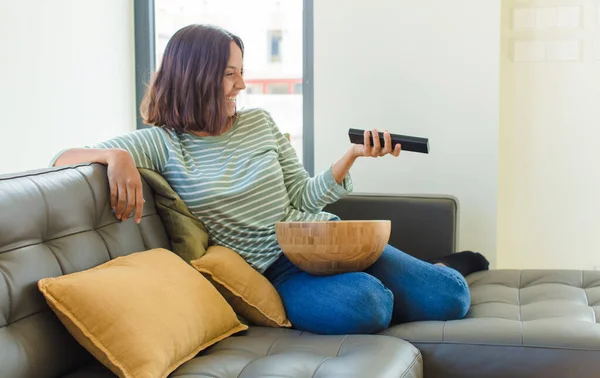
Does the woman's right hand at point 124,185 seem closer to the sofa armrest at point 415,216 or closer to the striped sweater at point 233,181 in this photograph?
the striped sweater at point 233,181

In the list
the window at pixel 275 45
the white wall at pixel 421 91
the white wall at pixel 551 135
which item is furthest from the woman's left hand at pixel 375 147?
the window at pixel 275 45

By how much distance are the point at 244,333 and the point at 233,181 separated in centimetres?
44

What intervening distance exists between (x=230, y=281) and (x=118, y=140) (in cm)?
47

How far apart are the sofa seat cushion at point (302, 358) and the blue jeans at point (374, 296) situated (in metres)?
0.06

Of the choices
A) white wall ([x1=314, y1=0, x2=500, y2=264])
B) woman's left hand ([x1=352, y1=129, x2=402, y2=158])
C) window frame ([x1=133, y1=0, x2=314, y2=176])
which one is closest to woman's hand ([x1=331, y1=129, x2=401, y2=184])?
woman's left hand ([x1=352, y1=129, x2=402, y2=158])

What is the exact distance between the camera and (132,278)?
1614mm

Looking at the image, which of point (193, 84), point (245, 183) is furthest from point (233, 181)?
point (193, 84)

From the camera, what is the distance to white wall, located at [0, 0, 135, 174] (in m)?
2.60

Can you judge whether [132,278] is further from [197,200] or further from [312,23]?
[312,23]

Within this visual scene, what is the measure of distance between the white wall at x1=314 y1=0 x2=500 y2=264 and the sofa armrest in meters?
0.36

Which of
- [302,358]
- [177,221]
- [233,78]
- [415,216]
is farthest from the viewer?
[415,216]

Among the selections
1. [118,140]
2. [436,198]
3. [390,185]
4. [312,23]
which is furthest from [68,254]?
[312,23]

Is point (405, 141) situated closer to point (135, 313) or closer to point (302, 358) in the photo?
point (302, 358)

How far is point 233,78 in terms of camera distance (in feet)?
7.43
